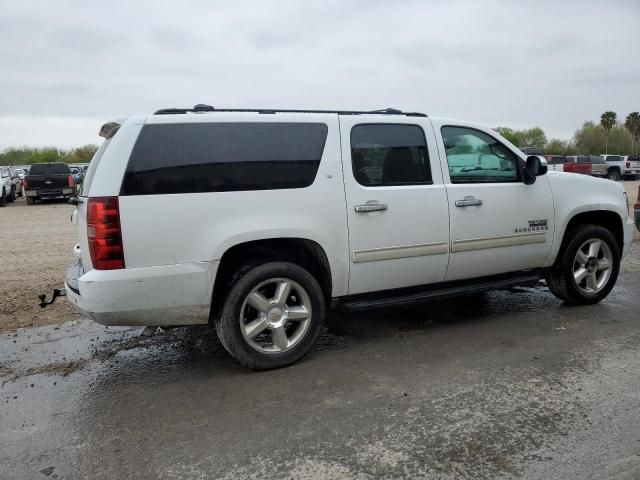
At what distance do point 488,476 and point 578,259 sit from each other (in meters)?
3.54

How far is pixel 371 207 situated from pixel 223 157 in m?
1.21

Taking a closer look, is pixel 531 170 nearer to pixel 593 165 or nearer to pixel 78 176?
pixel 78 176

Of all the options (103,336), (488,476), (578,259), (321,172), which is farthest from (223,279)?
(578,259)

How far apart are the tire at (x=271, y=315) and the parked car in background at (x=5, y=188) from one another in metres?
21.2

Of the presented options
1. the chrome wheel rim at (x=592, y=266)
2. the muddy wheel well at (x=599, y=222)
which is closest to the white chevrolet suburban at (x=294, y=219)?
the muddy wheel well at (x=599, y=222)

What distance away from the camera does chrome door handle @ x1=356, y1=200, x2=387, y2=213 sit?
4422mm

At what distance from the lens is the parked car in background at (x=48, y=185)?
22391mm

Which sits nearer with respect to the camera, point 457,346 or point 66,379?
point 66,379

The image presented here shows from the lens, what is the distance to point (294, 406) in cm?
366

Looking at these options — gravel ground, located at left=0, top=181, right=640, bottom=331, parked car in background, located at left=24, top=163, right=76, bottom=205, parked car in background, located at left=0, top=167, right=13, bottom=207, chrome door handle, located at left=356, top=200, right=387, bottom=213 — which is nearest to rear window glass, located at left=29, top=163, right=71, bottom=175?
parked car in background, located at left=24, top=163, right=76, bottom=205

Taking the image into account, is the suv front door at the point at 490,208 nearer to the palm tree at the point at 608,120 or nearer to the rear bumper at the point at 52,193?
the rear bumper at the point at 52,193

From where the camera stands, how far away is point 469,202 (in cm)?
491

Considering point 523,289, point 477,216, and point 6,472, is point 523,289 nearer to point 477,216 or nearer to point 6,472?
point 477,216

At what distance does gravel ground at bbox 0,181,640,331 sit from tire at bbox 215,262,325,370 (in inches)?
99.2
